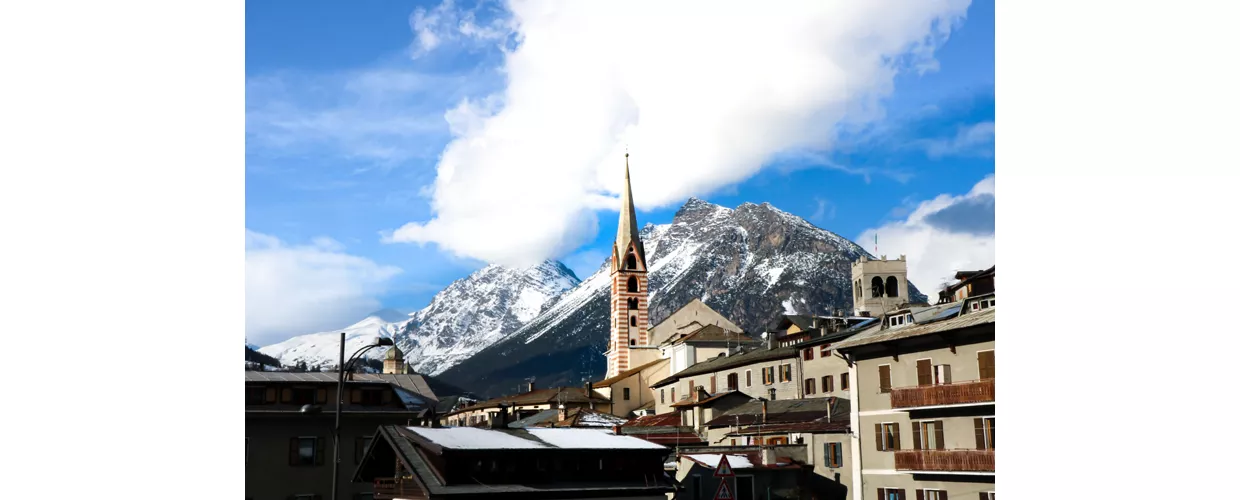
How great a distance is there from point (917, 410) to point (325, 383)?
70.5 feet

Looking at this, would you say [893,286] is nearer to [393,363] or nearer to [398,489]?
[393,363]

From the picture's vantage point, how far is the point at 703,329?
88.4 m

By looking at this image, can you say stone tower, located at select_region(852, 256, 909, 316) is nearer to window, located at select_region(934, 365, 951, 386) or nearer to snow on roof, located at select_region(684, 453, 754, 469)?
snow on roof, located at select_region(684, 453, 754, 469)

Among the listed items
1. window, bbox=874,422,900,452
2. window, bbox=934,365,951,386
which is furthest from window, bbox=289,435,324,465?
window, bbox=934,365,951,386

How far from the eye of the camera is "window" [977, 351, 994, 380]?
1107 inches

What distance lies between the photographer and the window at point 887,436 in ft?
105

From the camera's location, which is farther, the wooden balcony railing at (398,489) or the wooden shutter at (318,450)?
the wooden shutter at (318,450)

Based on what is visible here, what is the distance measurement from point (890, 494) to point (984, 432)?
5304 mm

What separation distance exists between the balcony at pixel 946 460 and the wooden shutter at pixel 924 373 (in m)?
2.01

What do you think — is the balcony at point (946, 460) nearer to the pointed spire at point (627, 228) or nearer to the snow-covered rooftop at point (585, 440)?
the snow-covered rooftop at point (585, 440)

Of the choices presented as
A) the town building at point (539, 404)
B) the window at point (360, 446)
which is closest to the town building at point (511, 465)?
the window at point (360, 446)

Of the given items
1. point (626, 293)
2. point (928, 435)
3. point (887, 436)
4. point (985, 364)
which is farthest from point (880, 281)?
point (985, 364)
